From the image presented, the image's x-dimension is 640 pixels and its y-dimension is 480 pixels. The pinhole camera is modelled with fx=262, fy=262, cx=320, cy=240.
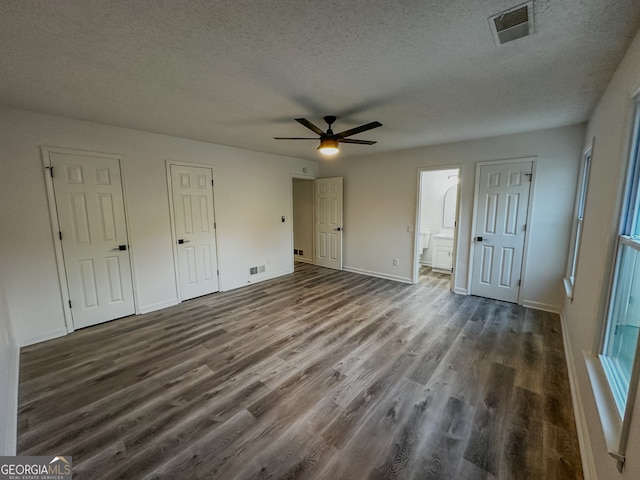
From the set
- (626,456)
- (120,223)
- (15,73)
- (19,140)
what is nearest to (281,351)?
(626,456)

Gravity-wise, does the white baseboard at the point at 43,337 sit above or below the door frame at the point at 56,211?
below

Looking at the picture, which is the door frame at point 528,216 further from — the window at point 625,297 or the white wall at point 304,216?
the white wall at point 304,216

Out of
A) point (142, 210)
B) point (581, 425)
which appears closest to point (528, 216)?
point (581, 425)

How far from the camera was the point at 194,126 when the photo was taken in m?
3.30

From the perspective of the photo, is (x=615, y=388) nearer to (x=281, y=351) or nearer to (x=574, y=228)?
(x=281, y=351)

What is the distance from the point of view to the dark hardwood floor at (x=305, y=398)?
5.12 ft

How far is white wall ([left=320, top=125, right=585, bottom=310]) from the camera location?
3.48 m

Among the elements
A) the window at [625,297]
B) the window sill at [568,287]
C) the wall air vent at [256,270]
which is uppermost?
the window at [625,297]

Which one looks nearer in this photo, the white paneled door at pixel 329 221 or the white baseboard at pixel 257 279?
the white baseboard at pixel 257 279

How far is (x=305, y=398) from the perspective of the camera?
2066mm

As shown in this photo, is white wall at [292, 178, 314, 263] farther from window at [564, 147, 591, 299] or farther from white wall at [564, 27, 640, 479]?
white wall at [564, 27, 640, 479]

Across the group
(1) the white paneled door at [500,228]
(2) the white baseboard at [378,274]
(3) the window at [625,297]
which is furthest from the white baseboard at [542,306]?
(3) the window at [625,297]

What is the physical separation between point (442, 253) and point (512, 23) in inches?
190

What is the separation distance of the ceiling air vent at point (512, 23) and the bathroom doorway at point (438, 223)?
4.07 m
